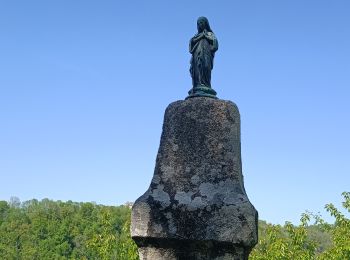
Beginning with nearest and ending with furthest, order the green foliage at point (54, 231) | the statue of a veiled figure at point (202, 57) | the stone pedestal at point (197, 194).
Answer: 1. the stone pedestal at point (197, 194)
2. the statue of a veiled figure at point (202, 57)
3. the green foliage at point (54, 231)

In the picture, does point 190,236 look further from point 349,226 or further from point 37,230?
point 37,230

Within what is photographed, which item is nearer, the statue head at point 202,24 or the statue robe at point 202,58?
the statue robe at point 202,58

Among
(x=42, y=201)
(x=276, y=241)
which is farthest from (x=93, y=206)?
(x=276, y=241)

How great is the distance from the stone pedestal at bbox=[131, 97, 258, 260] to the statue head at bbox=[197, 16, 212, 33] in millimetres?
1012

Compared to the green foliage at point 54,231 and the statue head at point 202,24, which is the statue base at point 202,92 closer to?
the statue head at point 202,24

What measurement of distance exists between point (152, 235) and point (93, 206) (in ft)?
265

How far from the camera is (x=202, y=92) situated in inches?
235

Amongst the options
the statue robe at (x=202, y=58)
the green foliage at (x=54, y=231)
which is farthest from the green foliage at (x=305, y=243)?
the green foliage at (x=54, y=231)

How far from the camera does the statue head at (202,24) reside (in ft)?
21.0

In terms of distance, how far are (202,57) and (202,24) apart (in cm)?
45

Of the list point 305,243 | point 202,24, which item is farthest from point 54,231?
point 202,24

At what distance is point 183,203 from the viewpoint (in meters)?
5.48

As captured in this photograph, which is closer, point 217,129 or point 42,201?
point 217,129

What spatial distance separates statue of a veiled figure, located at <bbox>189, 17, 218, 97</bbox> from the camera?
6.07m
